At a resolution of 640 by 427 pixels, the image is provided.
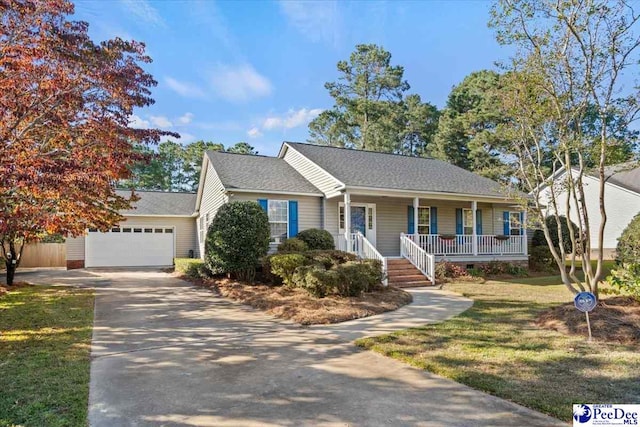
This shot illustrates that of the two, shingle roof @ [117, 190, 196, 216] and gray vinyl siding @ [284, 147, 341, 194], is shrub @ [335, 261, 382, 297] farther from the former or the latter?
shingle roof @ [117, 190, 196, 216]

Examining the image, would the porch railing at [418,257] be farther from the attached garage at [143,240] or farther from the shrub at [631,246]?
the attached garage at [143,240]

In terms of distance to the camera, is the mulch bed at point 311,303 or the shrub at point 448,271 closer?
the mulch bed at point 311,303

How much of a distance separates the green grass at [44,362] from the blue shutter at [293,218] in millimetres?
6946

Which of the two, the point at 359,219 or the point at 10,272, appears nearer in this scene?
the point at 10,272

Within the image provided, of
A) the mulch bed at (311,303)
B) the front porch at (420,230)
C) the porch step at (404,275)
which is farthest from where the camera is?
the front porch at (420,230)

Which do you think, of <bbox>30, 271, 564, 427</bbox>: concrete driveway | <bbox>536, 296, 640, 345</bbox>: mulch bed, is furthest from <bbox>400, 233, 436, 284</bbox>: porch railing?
<bbox>536, 296, 640, 345</bbox>: mulch bed

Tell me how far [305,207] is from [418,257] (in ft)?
15.0

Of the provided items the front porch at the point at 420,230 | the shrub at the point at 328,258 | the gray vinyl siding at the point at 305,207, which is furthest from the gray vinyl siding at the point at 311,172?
the shrub at the point at 328,258

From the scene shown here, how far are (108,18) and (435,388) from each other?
12.3 meters

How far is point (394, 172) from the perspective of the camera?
17359 millimetres

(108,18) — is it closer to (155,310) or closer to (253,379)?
(155,310)

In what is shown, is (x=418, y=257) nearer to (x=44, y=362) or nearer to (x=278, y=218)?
(x=278, y=218)

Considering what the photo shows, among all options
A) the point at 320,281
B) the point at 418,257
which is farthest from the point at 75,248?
the point at 418,257

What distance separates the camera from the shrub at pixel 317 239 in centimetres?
1393
